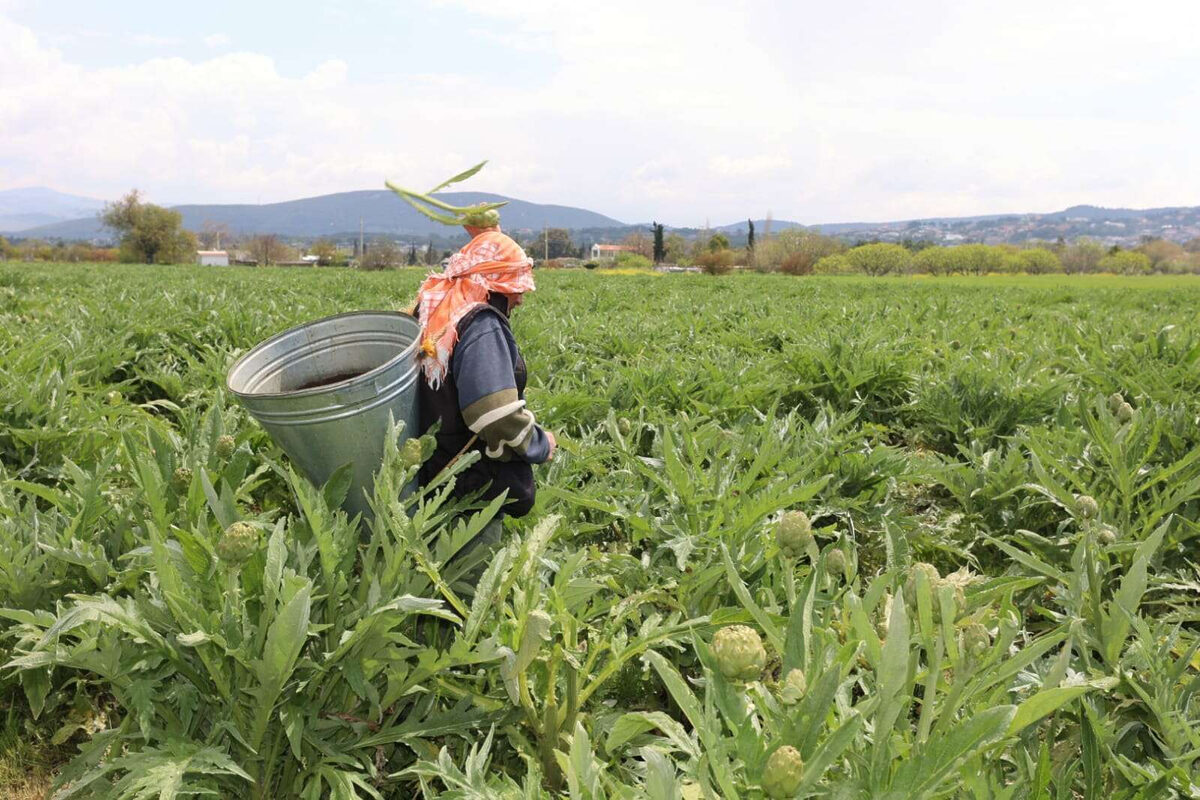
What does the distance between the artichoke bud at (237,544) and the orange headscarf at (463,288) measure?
2.50 feet

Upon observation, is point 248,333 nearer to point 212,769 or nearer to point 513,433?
point 513,433

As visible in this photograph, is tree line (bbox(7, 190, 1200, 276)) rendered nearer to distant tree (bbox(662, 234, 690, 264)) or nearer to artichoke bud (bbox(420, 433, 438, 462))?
distant tree (bbox(662, 234, 690, 264))

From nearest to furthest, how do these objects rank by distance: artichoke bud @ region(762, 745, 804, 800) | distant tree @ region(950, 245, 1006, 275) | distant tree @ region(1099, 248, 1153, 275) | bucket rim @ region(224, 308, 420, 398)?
1. artichoke bud @ region(762, 745, 804, 800)
2. bucket rim @ region(224, 308, 420, 398)
3. distant tree @ region(1099, 248, 1153, 275)
4. distant tree @ region(950, 245, 1006, 275)

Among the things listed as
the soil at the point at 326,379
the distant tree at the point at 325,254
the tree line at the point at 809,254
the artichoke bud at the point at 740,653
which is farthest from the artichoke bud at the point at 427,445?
the distant tree at the point at 325,254

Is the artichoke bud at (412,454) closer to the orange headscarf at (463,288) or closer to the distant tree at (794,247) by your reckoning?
the orange headscarf at (463,288)

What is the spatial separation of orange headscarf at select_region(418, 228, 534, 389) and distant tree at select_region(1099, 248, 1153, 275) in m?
76.9

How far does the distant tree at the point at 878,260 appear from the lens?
63.6 metres

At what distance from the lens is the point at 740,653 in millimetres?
1171

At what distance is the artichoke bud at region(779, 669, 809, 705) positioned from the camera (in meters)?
1.23

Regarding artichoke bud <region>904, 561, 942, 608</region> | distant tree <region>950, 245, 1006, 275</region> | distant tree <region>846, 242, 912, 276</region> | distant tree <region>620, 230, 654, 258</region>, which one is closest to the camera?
artichoke bud <region>904, 561, 942, 608</region>

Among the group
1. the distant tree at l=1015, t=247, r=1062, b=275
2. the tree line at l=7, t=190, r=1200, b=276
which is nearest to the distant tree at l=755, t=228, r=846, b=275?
the tree line at l=7, t=190, r=1200, b=276

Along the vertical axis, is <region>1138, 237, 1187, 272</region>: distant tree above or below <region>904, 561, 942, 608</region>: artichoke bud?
above

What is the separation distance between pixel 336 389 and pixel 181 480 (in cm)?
63

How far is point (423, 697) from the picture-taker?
1839mm
